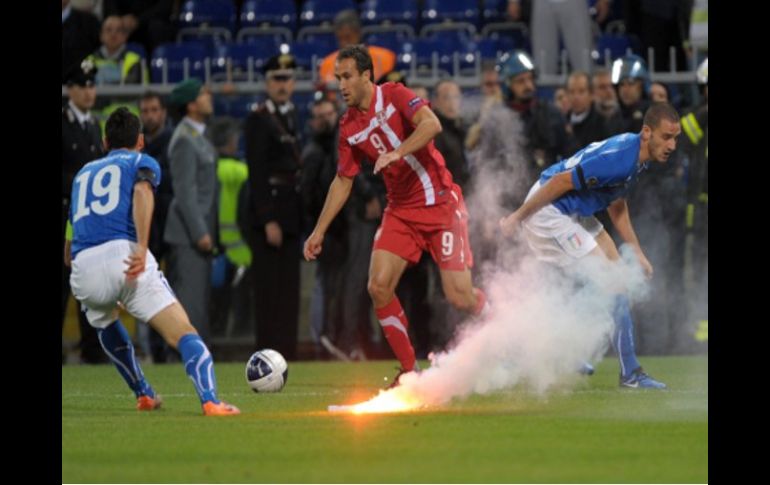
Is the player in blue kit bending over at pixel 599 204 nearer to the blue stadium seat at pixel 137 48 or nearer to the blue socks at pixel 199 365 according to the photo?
the blue socks at pixel 199 365

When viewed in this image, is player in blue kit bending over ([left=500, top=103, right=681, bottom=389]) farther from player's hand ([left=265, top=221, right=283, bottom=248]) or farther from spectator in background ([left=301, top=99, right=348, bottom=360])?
spectator in background ([left=301, top=99, right=348, bottom=360])

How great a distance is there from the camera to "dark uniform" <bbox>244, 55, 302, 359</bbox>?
1650cm

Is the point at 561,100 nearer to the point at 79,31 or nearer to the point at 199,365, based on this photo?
the point at 79,31

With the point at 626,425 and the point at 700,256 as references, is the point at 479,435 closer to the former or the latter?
the point at 626,425

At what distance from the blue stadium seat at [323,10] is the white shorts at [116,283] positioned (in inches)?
471

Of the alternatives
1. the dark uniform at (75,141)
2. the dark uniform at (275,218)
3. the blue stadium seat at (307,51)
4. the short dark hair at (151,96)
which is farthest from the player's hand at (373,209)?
the blue stadium seat at (307,51)

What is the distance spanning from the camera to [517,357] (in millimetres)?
11367

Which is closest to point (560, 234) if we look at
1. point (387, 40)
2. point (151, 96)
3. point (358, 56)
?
point (358, 56)

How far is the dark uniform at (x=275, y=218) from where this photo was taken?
54.1 feet

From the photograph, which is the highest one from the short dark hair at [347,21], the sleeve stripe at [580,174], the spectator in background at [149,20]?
the spectator in background at [149,20]

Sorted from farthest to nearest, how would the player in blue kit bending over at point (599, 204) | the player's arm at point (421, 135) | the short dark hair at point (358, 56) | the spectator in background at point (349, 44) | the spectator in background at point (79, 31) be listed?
the spectator in background at point (349, 44) < the spectator in background at point (79, 31) < the player in blue kit bending over at point (599, 204) < the short dark hair at point (358, 56) < the player's arm at point (421, 135)

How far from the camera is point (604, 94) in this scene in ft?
54.9

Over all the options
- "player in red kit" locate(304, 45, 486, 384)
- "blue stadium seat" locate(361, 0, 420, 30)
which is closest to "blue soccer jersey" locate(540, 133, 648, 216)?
"player in red kit" locate(304, 45, 486, 384)
